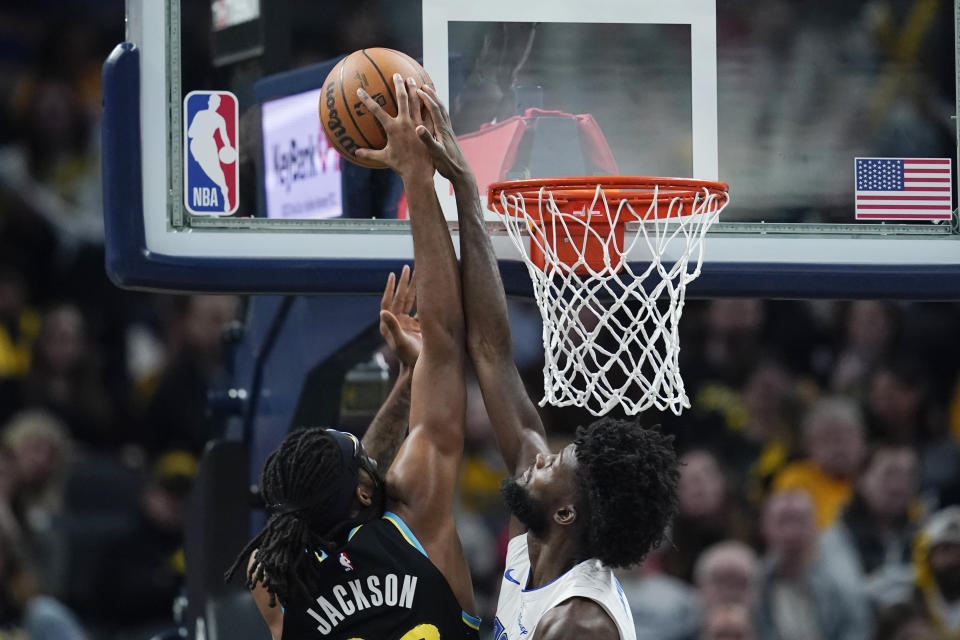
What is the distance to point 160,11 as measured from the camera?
3.39 m

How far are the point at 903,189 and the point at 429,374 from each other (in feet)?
4.77

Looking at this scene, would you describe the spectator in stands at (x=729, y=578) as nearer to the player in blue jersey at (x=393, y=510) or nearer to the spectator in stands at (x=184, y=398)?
the spectator in stands at (x=184, y=398)

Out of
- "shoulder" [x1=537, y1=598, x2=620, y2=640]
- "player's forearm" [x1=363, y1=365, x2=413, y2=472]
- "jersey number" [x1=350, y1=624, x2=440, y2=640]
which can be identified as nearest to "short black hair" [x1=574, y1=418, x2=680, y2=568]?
"shoulder" [x1=537, y1=598, x2=620, y2=640]

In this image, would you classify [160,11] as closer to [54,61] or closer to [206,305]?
[206,305]

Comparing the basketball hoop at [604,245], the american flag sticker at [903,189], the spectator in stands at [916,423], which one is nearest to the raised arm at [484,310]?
the basketball hoop at [604,245]

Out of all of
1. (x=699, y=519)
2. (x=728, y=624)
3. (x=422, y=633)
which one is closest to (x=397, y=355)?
(x=422, y=633)

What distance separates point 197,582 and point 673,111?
2.29 m

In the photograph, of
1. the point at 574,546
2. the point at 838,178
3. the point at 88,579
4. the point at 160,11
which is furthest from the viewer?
the point at 88,579

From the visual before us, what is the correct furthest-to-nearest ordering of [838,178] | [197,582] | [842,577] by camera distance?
[842,577], [197,582], [838,178]

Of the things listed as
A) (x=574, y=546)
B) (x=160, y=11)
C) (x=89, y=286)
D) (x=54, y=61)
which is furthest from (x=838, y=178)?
(x=54, y=61)

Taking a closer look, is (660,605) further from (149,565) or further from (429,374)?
(429,374)

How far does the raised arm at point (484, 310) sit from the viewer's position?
3.21 meters

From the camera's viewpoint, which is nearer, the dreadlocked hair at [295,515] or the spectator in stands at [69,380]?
the dreadlocked hair at [295,515]

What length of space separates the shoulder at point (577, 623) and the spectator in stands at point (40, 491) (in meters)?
4.56
